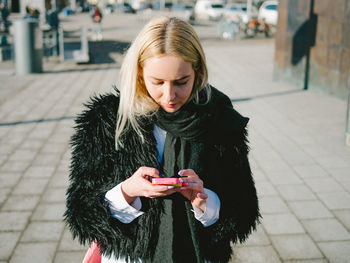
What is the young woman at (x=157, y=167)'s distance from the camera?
1599 mm

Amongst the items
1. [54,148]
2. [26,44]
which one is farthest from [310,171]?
[26,44]

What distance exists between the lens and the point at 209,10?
3950cm

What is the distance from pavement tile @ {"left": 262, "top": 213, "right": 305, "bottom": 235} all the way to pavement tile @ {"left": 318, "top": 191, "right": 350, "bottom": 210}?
487mm

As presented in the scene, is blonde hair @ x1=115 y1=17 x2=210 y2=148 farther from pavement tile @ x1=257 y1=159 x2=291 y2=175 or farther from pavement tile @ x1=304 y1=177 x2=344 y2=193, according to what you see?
pavement tile @ x1=257 y1=159 x2=291 y2=175

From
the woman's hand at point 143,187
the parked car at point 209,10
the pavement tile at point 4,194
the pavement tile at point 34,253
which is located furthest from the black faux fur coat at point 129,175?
the parked car at point 209,10

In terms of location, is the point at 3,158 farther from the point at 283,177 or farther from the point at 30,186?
the point at 283,177

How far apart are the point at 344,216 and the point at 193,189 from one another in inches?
115

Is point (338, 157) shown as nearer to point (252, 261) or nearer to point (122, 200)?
point (252, 261)

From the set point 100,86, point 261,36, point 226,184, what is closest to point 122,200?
point 226,184

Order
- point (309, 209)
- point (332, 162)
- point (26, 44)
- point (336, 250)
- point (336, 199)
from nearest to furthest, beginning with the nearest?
point (336, 250)
point (309, 209)
point (336, 199)
point (332, 162)
point (26, 44)

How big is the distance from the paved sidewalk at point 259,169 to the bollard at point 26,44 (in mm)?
974

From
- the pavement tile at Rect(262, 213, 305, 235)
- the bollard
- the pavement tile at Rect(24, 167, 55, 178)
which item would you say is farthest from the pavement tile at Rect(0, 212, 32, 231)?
the bollard

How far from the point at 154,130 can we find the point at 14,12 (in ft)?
193

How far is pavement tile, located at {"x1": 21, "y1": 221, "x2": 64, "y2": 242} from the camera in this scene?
3.48 metres
